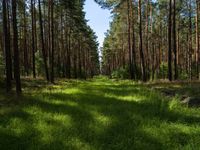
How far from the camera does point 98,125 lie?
995 centimetres

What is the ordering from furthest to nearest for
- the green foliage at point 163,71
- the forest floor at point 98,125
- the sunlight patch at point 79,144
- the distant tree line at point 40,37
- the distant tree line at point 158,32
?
the green foliage at point 163,71 < the distant tree line at point 158,32 < the distant tree line at point 40,37 < the forest floor at point 98,125 < the sunlight patch at point 79,144

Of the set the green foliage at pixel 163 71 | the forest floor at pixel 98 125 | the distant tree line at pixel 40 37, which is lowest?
the forest floor at pixel 98 125

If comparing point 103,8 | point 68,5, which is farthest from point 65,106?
point 103,8

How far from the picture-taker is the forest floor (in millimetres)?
8414

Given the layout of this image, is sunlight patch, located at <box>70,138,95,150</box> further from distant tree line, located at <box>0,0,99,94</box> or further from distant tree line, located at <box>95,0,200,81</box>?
distant tree line, located at <box>95,0,200,81</box>

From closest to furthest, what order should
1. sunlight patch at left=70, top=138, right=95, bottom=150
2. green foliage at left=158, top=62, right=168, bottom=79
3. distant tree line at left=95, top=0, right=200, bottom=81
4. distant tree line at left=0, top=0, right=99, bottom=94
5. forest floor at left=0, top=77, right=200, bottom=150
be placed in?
sunlight patch at left=70, top=138, right=95, bottom=150
forest floor at left=0, top=77, right=200, bottom=150
distant tree line at left=0, top=0, right=99, bottom=94
distant tree line at left=95, top=0, right=200, bottom=81
green foliage at left=158, top=62, right=168, bottom=79

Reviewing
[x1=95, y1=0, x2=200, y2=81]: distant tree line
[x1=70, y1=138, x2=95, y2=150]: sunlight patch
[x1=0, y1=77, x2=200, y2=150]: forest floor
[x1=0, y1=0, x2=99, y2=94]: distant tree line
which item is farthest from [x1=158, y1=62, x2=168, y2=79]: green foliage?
[x1=70, y1=138, x2=95, y2=150]: sunlight patch

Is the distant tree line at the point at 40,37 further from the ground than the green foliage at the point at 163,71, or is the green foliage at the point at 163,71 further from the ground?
the distant tree line at the point at 40,37

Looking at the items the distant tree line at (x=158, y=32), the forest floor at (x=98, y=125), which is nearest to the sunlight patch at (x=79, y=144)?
the forest floor at (x=98, y=125)

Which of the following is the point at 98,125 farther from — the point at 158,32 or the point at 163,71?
the point at 158,32

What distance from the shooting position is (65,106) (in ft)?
41.8

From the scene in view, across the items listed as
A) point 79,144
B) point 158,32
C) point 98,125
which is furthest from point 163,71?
point 79,144

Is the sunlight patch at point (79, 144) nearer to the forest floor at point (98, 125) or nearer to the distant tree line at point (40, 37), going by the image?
the forest floor at point (98, 125)

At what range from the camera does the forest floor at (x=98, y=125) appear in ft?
27.6
